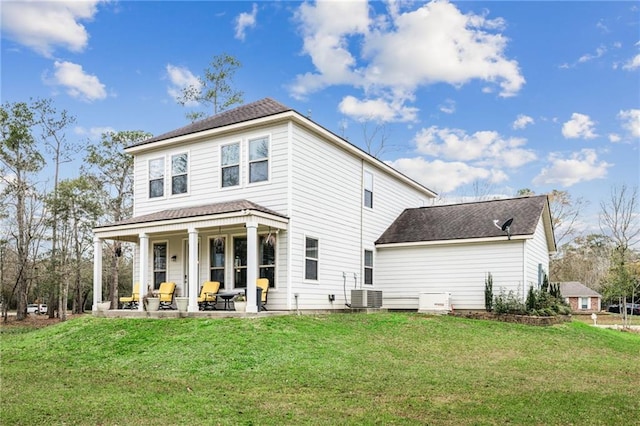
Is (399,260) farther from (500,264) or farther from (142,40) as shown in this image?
(142,40)

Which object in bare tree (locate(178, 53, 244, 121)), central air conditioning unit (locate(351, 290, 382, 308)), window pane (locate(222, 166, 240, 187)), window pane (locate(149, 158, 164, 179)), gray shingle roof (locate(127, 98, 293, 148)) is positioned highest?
bare tree (locate(178, 53, 244, 121))

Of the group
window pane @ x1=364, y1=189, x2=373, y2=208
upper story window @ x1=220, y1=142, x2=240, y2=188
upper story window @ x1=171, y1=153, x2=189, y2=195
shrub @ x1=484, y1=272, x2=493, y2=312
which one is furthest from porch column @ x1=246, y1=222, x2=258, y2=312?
shrub @ x1=484, y1=272, x2=493, y2=312

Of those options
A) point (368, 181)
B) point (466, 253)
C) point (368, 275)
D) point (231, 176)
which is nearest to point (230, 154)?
point (231, 176)

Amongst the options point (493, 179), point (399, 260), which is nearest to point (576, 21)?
point (399, 260)

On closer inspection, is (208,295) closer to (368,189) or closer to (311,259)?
(311,259)

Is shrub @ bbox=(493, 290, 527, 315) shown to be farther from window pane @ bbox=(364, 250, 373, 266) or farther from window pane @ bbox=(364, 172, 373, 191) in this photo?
window pane @ bbox=(364, 172, 373, 191)

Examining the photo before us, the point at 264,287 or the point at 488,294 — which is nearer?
the point at 264,287

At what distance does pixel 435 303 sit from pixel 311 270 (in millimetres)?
4700

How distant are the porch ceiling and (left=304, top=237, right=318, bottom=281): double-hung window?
52.0 inches

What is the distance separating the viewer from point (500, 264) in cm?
1806

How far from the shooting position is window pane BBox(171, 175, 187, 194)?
17.6 meters

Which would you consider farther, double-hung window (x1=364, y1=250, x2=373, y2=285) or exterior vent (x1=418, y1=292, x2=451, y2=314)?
double-hung window (x1=364, y1=250, x2=373, y2=285)

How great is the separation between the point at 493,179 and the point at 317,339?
1262 inches

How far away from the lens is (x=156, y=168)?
1834cm
